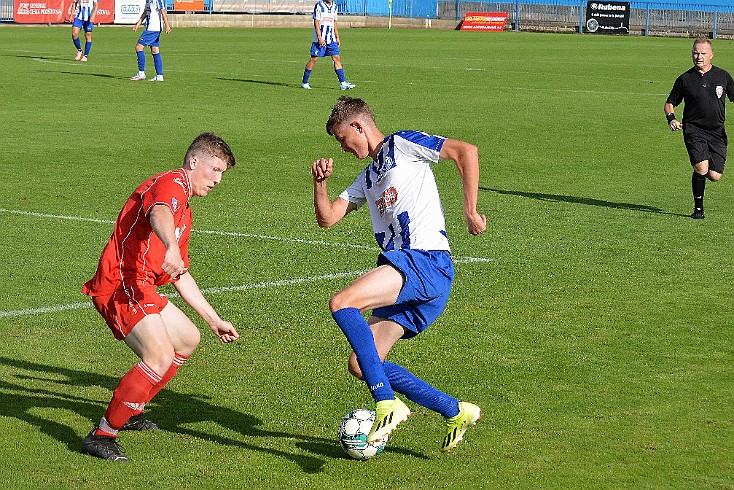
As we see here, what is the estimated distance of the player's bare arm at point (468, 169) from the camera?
20.3 ft

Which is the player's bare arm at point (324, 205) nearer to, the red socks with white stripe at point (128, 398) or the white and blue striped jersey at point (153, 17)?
the red socks with white stripe at point (128, 398)

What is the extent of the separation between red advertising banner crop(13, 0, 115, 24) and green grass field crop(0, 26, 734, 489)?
106 feet

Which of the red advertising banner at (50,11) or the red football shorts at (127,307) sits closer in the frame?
the red football shorts at (127,307)

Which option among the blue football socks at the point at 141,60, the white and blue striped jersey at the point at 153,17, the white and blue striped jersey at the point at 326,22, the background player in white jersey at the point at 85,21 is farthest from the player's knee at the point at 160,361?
the background player in white jersey at the point at 85,21

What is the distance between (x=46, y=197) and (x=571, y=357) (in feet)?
25.3

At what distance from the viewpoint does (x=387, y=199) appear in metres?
6.36

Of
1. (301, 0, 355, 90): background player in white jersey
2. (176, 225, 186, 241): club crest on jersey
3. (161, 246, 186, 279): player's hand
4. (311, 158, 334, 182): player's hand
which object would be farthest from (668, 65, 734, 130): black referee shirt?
(301, 0, 355, 90): background player in white jersey

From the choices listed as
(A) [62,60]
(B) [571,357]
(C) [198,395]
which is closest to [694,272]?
(B) [571,357]

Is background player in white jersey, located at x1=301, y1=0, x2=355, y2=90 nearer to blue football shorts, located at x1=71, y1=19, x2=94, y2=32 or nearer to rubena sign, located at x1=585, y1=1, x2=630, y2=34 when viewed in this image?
blue football shorts, located at x1=71, y1=19, x2=94, y2=32

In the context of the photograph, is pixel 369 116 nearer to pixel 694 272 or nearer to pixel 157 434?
pixel 157 434

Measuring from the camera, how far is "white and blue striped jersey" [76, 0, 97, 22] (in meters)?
33.3

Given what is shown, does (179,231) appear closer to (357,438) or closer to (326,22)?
(357,438)

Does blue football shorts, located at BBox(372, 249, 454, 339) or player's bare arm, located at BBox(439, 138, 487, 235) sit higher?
player's bare arm, located at BBox(439, 138, 487, 235)

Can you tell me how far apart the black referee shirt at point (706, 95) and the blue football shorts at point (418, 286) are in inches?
339
